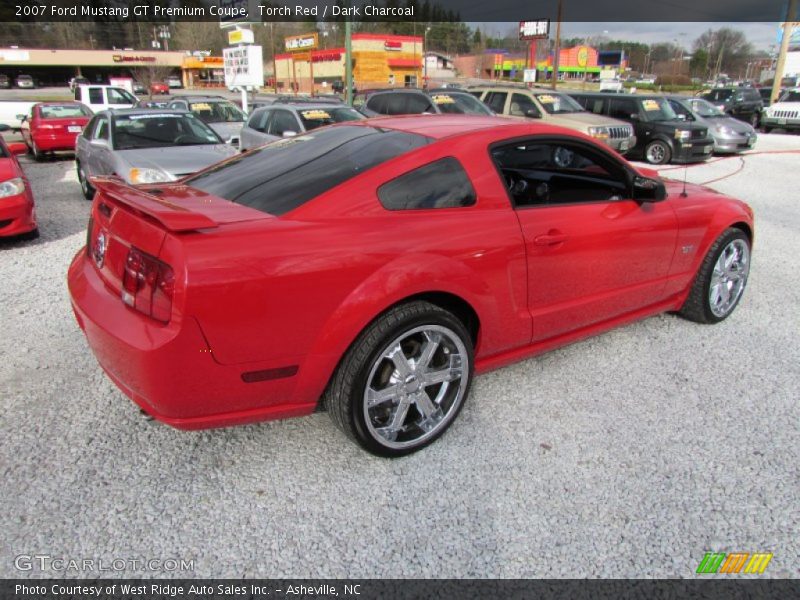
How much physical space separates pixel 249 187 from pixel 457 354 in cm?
136

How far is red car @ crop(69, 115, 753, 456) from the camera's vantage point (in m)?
2.24

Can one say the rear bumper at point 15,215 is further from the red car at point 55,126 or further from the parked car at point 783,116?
the parked car at point 783,116

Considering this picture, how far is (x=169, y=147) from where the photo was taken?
825cm

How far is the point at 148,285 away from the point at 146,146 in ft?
22.6

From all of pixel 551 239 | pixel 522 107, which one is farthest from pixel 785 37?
pixel 551 239

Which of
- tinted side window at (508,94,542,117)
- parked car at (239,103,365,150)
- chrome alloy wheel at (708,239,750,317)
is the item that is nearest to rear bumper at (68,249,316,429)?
chrome alloy wheel at (708,239,750,317)

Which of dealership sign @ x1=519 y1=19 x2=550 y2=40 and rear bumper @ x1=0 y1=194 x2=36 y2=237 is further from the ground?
dealership sign @ x1=519 y1=19 x2=550 y2=40

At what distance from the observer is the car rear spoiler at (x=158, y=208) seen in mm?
2221

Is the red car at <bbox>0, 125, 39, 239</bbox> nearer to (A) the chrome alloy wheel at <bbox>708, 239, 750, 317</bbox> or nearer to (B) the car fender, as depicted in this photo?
(B) the car fender

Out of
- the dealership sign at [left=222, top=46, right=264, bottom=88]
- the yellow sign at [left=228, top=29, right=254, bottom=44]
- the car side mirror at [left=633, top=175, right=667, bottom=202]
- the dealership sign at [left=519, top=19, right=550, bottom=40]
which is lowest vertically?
the car side mirror at [left=633, top=175, right=667, bottom=202]

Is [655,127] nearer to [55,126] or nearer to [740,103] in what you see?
[55,126]

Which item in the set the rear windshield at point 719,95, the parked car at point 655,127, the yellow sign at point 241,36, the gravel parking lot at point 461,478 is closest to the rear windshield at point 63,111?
the yellow sign at point 241,36

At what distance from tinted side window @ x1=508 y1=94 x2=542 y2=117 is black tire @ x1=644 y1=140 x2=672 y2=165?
3030 mm

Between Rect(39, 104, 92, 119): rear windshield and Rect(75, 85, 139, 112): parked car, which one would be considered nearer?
Rect(39, 104, 92, 119): rear windshield
